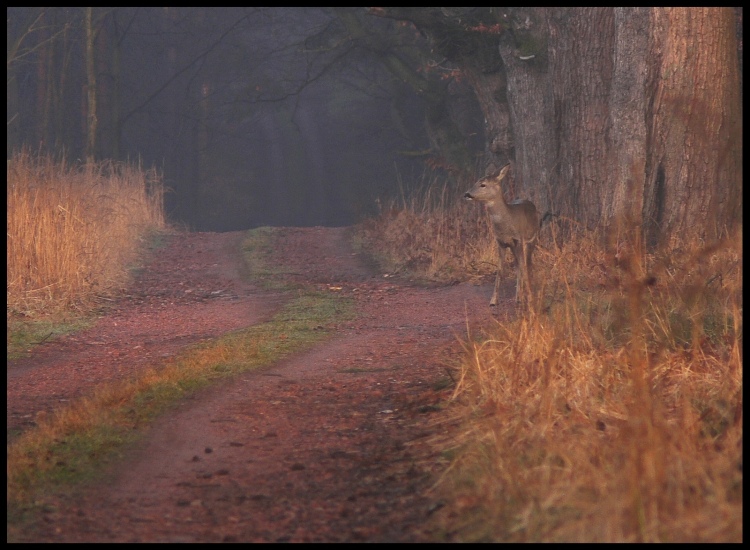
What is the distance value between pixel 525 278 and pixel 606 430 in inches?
216

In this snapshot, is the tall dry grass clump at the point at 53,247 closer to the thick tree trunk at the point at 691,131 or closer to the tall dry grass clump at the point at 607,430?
the tall dry grass clump at the point at 607,430

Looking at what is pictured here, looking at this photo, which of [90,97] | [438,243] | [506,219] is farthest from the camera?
[90,97]

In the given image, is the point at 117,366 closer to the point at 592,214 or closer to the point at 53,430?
the point at 53,430

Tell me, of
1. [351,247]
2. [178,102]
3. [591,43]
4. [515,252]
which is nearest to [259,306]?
[515,252]

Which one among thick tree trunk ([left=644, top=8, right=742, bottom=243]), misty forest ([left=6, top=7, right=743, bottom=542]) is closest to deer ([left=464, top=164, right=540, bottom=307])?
misty forest ([left=6, top=7, right=743, bottom=542])

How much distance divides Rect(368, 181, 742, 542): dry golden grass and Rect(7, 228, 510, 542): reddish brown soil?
28 centimetres

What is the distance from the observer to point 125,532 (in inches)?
157

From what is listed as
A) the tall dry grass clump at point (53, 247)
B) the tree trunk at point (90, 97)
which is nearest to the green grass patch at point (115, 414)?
the tall dry grass clump at point (53, 247)

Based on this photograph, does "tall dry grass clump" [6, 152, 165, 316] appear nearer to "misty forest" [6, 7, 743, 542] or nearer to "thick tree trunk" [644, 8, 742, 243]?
"misty forest" [6, 7, 743, 542]

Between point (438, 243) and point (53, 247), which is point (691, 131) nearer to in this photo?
point (438, 243)

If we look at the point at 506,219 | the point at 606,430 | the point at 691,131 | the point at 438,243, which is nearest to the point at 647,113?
the point at 691,131

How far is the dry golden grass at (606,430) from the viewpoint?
3404 mm

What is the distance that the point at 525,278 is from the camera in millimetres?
10211

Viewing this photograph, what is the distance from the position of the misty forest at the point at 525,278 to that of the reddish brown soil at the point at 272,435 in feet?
0.20
